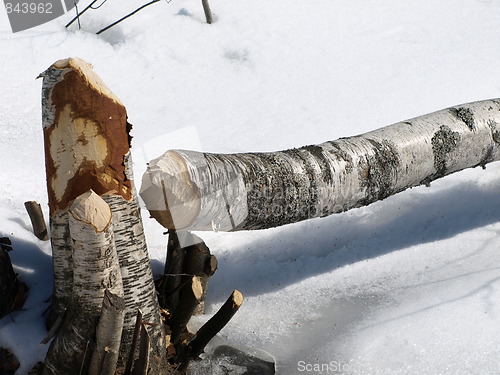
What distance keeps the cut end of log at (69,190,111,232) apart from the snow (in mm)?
711

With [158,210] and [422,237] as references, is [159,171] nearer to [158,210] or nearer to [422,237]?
[158,210]

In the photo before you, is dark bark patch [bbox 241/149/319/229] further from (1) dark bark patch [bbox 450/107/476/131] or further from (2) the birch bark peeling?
(1) dark bark patch [bbox 450/107/476/131]

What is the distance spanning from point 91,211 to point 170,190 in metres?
0.30

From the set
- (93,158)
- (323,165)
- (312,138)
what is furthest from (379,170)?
(93,158)

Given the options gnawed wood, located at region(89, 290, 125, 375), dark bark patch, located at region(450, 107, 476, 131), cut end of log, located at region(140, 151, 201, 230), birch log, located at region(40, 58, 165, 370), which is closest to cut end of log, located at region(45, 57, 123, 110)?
birch log, located at region(40, 58, 165, 370)

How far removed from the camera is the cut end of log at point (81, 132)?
2404 mm

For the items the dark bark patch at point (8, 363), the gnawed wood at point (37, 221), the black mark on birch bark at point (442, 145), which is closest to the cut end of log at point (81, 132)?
A: the dark bark patch at point (8, 363)

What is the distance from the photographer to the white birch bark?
92.7 inches

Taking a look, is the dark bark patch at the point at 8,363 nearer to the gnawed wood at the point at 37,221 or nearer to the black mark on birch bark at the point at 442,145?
the gnawed wood at the point at 37,221

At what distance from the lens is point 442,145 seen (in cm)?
341

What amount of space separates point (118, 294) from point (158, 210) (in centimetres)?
34

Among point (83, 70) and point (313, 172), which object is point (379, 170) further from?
point (83, 70)

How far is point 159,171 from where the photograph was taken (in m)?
2.48

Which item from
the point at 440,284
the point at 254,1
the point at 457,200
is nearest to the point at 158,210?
the point at 440,284
